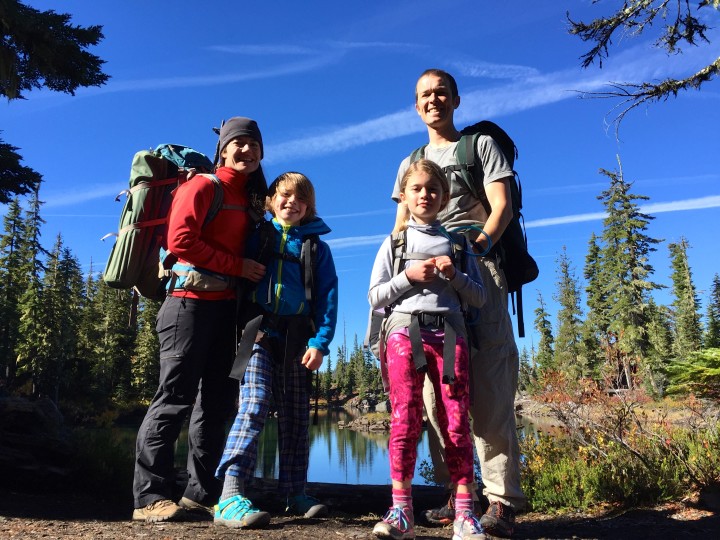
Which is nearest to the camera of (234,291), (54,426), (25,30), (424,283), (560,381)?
(424,283)

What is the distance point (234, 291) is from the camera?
342 cm

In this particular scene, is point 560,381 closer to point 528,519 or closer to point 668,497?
point 668,497

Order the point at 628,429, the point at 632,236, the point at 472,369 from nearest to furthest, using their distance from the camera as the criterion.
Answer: the point at 472,369
the point at 628,429
the point at 632,236

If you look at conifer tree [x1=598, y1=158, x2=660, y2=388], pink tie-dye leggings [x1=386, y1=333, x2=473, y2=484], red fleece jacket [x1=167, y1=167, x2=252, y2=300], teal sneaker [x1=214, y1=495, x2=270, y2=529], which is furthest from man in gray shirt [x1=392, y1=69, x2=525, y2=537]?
conifer tree [x1=598, y1=158, x2=660, y2=388]

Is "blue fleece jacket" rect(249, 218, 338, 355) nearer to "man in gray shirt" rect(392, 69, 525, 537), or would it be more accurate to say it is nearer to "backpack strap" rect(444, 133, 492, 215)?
"man in gray shirt" rect(392, 69, 525, 537)

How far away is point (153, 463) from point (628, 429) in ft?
19.0

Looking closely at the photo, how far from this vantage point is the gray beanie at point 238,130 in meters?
Answer: 3.55

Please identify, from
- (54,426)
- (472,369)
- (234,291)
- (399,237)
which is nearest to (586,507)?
(472,369)

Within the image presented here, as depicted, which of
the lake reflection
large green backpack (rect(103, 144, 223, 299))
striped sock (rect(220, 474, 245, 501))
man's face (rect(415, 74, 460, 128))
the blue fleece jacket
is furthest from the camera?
the lake reflection

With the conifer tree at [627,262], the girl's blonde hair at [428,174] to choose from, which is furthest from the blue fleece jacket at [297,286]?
the conifer tree at [627,262]

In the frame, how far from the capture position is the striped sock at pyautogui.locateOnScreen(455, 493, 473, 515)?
2427 millimetres

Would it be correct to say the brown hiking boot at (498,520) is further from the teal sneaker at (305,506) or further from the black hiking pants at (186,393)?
the black hiking pants at (186,393)

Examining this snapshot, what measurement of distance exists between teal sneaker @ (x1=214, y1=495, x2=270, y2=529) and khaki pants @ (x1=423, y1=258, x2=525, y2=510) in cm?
138

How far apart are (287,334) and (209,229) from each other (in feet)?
2.88
